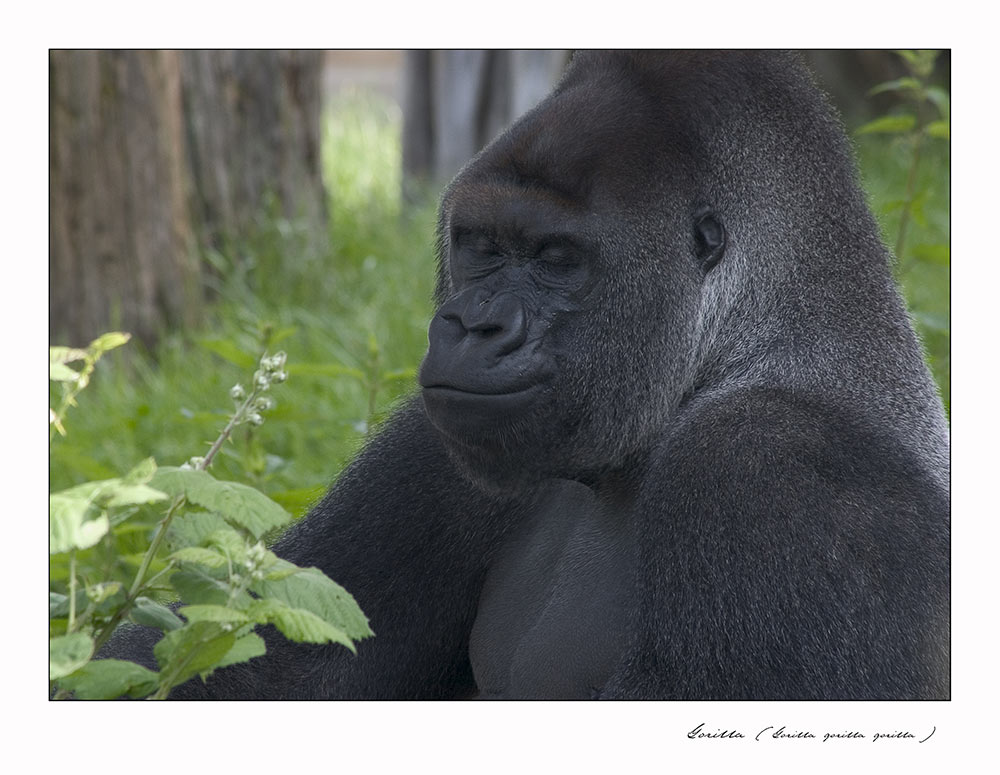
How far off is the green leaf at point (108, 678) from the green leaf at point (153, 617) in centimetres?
9

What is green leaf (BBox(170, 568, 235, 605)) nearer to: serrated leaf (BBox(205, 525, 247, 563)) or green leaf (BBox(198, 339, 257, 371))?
serrated leaf (BBox(205, 525, 247, 563))

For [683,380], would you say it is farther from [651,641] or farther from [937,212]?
[937,212]

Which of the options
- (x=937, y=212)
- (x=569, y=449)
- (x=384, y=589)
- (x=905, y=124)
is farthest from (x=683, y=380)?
(x=937, y=212)

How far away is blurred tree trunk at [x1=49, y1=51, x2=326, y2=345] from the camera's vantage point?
5.16 m

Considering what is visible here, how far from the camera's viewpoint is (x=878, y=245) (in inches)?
95.3

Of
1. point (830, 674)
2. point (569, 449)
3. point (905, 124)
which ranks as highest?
point (905, 124)

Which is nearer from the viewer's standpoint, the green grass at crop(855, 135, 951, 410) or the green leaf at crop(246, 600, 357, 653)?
the green leaf at crop(246, 600, 357, 653)

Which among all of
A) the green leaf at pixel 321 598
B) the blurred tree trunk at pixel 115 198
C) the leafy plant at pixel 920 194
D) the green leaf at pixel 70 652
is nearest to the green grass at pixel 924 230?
the leafy plant at pixel 920 194

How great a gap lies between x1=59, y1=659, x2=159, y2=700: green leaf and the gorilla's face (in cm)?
62

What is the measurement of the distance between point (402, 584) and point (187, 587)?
727 millimetres

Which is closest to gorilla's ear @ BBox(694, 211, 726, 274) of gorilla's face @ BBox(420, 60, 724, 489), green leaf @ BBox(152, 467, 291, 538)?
gorilla's face @ BBox(420, 60, 724, 489)

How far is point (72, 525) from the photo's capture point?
1649mm

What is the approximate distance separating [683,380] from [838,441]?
0.95 feet

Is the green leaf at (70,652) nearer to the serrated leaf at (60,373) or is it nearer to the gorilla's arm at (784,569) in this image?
the serrated leaf at (60,373)
